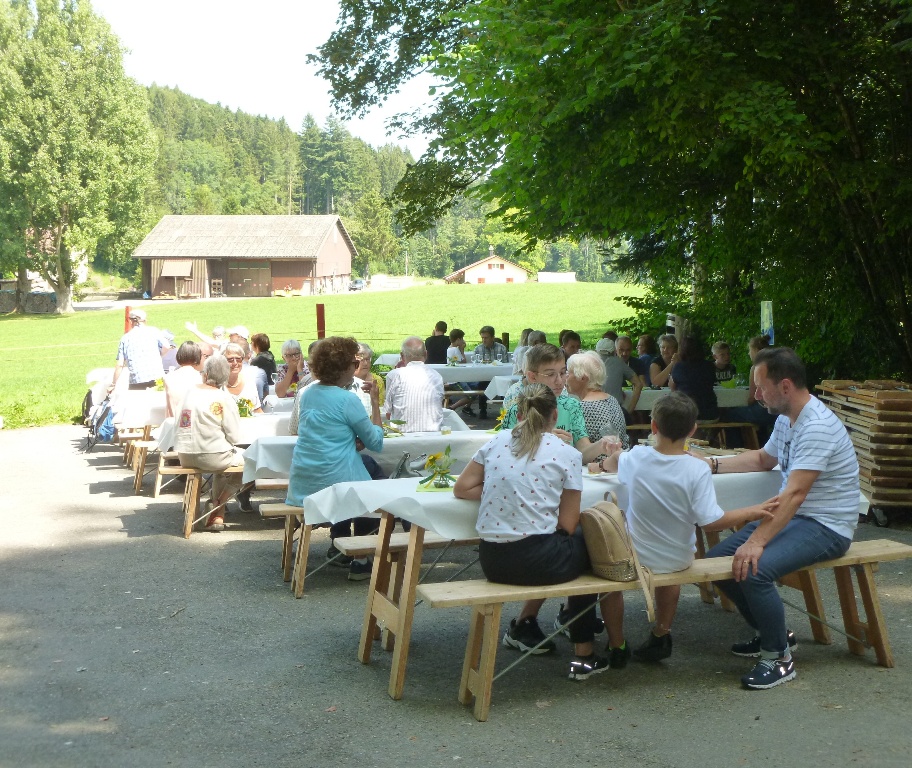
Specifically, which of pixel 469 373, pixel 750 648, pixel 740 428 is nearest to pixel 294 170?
pixel 469 373

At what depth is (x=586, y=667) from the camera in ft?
17.2

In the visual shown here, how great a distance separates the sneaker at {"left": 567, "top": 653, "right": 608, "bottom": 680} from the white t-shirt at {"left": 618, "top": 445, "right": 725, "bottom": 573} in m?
0.55

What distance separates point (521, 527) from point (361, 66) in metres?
22.9

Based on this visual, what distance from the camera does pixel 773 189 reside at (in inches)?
488

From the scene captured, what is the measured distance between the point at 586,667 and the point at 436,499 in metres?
1.08

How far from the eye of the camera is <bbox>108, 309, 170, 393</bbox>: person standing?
13531mm

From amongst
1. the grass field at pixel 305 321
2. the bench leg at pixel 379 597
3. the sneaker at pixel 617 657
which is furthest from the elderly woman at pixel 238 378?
the grass field at pixel 305 321

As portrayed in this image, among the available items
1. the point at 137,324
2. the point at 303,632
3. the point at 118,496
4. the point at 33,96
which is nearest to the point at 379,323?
the point at 33,96

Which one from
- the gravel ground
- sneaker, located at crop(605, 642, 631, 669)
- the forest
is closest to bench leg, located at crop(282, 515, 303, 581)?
the gravel ground

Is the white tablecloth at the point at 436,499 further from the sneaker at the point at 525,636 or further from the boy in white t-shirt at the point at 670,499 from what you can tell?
the sneaker at the point at 525,636

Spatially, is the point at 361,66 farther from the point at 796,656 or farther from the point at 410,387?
the point at 796,656

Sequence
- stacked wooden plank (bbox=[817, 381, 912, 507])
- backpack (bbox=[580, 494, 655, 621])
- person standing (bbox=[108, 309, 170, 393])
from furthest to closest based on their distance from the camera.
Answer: person standing (bbox=[108, 309, 170, 393]), stacked wooden plank (bbox=[817, 381, 912, 507]), backpack (bbox=[580, 494, 655, 621])

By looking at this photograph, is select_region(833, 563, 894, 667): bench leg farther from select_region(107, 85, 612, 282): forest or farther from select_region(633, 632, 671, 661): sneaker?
select_region(107, 85, 612, 282): forest

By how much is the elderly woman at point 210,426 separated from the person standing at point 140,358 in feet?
15.9
